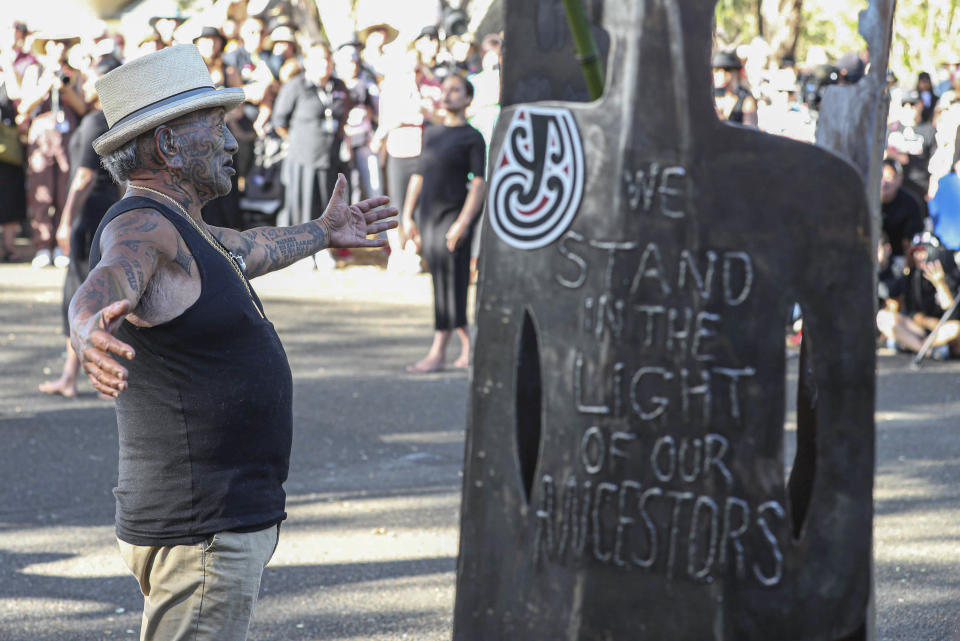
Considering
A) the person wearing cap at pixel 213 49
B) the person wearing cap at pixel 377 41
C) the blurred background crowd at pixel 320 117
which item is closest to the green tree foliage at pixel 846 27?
the blurred background crowd at pixel 320 117

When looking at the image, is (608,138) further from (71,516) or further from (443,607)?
(71,516)

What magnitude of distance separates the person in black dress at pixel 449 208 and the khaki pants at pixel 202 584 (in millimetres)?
6251

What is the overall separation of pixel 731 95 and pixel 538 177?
9.59 metres

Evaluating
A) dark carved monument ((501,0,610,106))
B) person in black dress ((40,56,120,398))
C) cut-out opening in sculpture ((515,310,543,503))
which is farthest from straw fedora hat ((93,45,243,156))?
person in black dress ((40,56,120,398))

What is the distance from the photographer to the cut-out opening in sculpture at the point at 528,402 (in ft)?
9.16

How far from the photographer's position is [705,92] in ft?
8.49

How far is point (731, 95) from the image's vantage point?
39.0 ft

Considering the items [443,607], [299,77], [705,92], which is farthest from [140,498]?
[299,77]

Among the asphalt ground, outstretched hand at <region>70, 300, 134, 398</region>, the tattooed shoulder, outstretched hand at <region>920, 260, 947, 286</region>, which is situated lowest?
the asphalt ground

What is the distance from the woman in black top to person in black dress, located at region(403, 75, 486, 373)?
14.3ft

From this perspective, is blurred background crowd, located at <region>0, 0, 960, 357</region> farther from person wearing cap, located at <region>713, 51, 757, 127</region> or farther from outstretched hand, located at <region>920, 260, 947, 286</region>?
outstretched hand, located at <region>920, 260, 947, 286</region>

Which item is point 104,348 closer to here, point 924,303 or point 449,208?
point 449,208

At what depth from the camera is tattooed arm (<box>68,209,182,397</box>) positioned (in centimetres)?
264

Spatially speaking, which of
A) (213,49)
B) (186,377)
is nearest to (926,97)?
(213,49)
